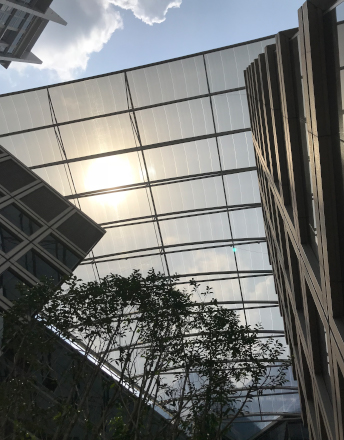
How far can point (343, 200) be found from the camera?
7328mm

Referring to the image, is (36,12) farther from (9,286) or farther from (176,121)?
(9,286)

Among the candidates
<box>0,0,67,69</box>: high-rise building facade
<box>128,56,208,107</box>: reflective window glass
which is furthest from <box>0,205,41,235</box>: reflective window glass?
<box>0,0,67,69</box>: high-rise building facade

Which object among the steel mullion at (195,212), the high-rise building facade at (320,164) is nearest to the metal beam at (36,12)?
the steel mullion at (195,212)

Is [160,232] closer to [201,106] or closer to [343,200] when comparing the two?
[201,106]

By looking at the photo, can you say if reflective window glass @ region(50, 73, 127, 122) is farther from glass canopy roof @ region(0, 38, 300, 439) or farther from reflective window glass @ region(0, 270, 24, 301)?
reflective window glass @ region(0, 270, 24, 301)

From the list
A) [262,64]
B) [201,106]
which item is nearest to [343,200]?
[262,64]

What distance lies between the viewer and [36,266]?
17531 millimetres

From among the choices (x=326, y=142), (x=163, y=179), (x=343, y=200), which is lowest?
(x=343, y=200)

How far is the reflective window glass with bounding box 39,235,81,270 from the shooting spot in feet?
62.1

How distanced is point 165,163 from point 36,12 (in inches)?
837

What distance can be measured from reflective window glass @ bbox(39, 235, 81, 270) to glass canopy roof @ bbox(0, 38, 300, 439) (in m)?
12.3

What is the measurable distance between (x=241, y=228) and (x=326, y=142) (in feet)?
80.6

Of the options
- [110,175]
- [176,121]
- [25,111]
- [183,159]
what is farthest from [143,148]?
[25,111]

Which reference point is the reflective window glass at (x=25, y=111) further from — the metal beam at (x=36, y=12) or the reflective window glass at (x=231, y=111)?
the reflective window glass at (x=231, y=111)
